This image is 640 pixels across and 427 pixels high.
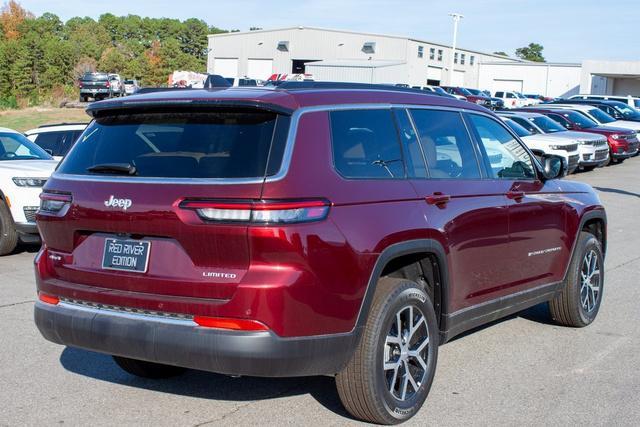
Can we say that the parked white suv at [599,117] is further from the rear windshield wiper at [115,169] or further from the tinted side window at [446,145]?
the rear windshield wiper at [115,169]

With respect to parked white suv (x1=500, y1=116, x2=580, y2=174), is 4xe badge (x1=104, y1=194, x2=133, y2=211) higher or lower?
higher

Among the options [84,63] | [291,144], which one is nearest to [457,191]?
[291,144]

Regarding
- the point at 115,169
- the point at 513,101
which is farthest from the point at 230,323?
the point at 513,101

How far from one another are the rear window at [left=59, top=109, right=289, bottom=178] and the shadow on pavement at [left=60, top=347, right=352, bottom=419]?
63.4 inches

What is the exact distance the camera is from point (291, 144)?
422 cm

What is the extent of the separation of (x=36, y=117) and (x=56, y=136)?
2790 centimetres

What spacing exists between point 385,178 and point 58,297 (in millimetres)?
1970

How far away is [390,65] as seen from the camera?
70938 mm

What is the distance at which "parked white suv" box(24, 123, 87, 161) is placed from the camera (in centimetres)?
1398

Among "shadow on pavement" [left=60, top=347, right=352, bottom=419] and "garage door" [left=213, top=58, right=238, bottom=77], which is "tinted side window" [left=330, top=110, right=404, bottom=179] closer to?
"shadow on pavement" [left=60, top=347, right=352, bottom=419]

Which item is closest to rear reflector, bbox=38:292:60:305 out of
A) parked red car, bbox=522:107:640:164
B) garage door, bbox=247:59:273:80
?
parked red car, bbox=522:107:640:164

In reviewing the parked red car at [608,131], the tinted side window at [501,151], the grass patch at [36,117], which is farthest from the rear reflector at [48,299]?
the grass patch at [36,117]

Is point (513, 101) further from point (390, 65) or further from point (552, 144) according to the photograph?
point (552, 144)

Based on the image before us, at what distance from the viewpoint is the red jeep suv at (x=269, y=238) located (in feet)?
13.4
